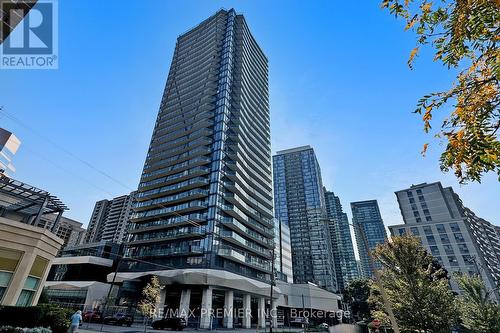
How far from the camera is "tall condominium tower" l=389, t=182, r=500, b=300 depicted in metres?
71.2

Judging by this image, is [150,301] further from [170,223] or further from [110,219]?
[110,219]

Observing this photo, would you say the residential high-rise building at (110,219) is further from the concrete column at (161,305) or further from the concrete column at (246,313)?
the concrete column at (246,313)

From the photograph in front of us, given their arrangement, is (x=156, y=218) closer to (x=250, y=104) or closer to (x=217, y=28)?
(x=250, y=104)

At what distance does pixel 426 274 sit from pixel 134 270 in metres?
52.2

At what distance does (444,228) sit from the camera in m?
77.6

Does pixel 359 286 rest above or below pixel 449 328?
above

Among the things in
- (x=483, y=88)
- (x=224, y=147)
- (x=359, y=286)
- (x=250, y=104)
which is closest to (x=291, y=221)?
(x=359, y=286)

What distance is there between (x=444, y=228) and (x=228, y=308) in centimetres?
7325

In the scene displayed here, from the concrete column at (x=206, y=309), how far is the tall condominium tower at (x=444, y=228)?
203ft

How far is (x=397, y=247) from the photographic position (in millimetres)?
16328

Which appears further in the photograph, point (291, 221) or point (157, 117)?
point (291, 221)

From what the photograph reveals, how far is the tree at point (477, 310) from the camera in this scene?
46.2 feet

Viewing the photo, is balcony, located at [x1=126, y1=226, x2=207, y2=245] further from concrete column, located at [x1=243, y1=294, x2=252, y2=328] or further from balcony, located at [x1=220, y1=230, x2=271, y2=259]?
concrete column, located at [x1=243, y1=294, x2=252, y2=328]

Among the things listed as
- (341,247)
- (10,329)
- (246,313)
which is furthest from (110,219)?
(10,329)
